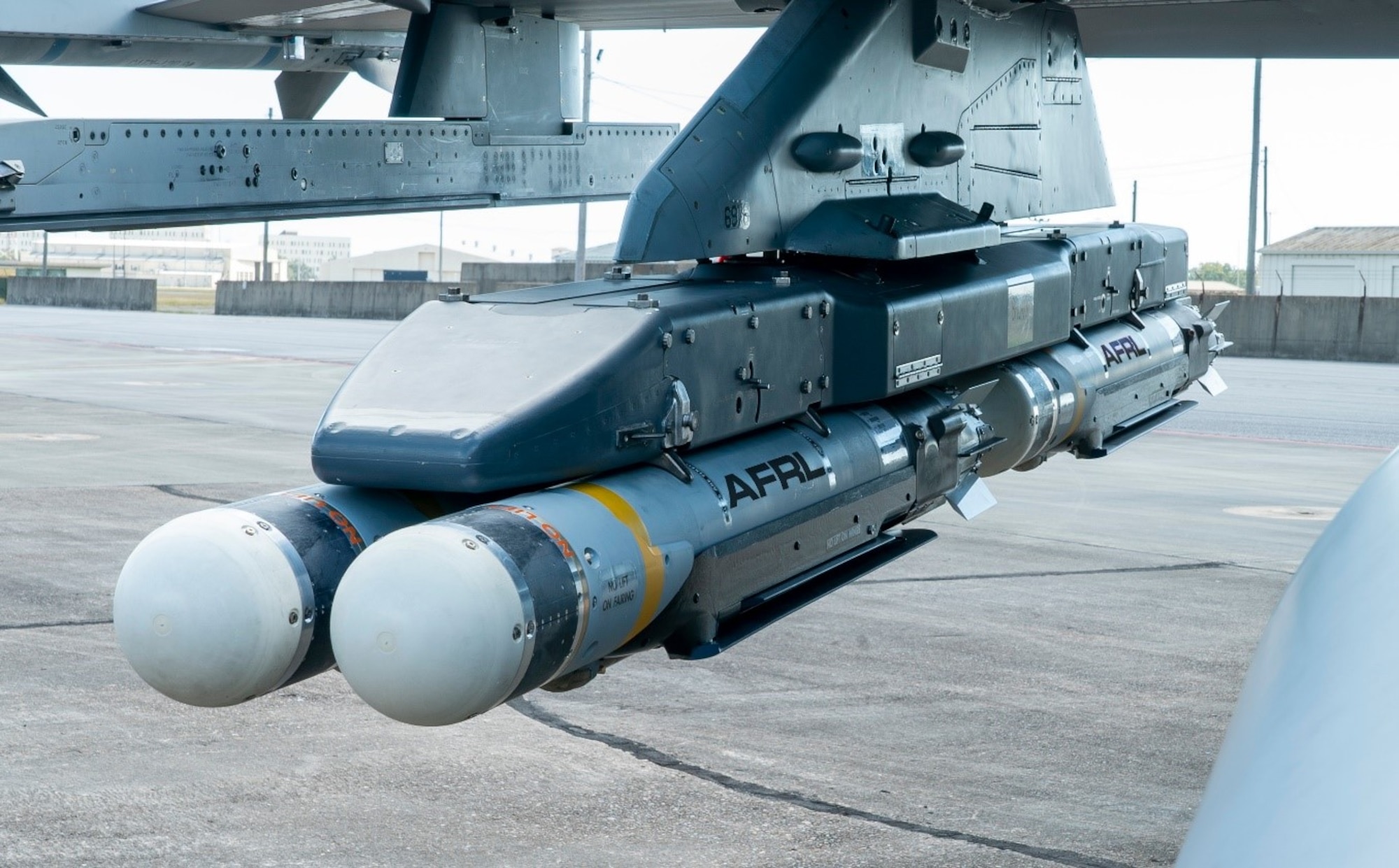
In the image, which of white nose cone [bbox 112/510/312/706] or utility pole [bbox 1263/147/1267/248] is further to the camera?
utility pole [bbox 1263/147/1267/248]

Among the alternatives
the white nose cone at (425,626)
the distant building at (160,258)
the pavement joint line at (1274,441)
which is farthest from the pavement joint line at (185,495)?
the distant building at (160,258)

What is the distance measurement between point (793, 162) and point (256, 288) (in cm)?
4909

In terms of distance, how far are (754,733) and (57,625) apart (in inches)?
171

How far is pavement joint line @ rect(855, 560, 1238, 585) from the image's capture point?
34.3 feet

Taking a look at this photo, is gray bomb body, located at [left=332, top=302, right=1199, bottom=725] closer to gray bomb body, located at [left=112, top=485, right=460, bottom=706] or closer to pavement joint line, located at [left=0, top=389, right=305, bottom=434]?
gray bomb body, located at [left=112, top=485, right=460, bottom=706]

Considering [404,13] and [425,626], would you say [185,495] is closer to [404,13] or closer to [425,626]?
[404,13]

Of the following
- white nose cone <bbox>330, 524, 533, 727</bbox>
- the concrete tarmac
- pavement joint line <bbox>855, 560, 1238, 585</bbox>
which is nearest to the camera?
white nose cone <bbox>330, 524, 533, 727</bbox>

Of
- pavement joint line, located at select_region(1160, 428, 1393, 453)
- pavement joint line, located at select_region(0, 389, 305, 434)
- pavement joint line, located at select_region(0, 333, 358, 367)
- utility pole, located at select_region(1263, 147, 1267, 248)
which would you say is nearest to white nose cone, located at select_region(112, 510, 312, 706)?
pavement joint line, located at select_region(0, 389, 305, 434)

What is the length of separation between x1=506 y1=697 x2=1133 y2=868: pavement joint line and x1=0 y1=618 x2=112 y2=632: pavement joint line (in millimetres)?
2927

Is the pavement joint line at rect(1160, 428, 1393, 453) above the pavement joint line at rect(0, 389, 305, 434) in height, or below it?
above

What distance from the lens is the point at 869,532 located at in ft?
22.2

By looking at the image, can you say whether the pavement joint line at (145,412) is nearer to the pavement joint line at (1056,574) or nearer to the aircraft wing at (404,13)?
the aircraft wing at (404,13)

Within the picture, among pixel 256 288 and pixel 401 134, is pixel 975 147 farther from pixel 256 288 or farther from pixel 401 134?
pixel 256 288

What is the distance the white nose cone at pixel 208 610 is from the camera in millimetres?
4379
